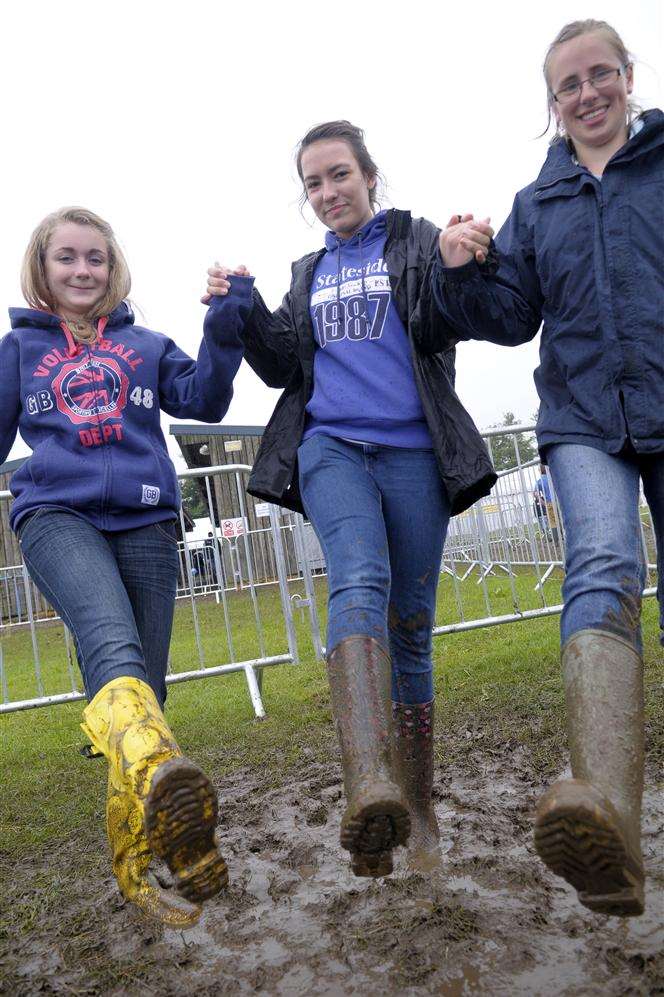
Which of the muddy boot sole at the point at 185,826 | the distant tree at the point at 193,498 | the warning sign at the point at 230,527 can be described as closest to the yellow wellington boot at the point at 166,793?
the muddy boot sole at the point at 185,826

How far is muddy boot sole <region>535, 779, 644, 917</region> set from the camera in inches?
58.3

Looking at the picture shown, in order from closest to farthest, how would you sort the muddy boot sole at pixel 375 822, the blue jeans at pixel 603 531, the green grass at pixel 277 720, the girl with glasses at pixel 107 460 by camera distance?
the muddy boot sole at pixel 375 822 < the blue jeans at pixel 603 531 < the girl with glasses at pixel 107 460 < the green grass at pixel 277 720

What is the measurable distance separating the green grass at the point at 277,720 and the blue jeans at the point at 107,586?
1.33 m

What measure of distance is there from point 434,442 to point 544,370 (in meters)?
0.40

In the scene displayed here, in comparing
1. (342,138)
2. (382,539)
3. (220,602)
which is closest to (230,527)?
(220,602)

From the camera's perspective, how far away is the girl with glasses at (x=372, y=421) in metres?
2.43

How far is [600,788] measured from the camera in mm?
1598

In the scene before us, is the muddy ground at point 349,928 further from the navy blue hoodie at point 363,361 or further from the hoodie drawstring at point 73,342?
the hoodie drawstring at point 73,342

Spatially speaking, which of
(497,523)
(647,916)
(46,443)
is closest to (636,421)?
(647,916)

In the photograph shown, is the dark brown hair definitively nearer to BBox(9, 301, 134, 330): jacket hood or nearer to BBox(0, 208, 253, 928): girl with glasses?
BBox(0, 208, 253, 928): girl with glasses

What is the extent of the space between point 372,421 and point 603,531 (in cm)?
82

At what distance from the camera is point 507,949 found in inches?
79.0

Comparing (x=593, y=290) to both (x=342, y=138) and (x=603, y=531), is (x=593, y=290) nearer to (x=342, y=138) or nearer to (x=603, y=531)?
(x=603, y=531)

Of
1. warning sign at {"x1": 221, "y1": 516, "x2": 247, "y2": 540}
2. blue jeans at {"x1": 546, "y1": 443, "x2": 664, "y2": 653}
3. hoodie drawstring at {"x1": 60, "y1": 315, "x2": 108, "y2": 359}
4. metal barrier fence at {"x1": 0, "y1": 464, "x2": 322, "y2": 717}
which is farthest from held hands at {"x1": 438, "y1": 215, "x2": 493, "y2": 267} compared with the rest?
warning sign at {"x1": 221, "y1": 516, "x2": 247, "y2": 540}
